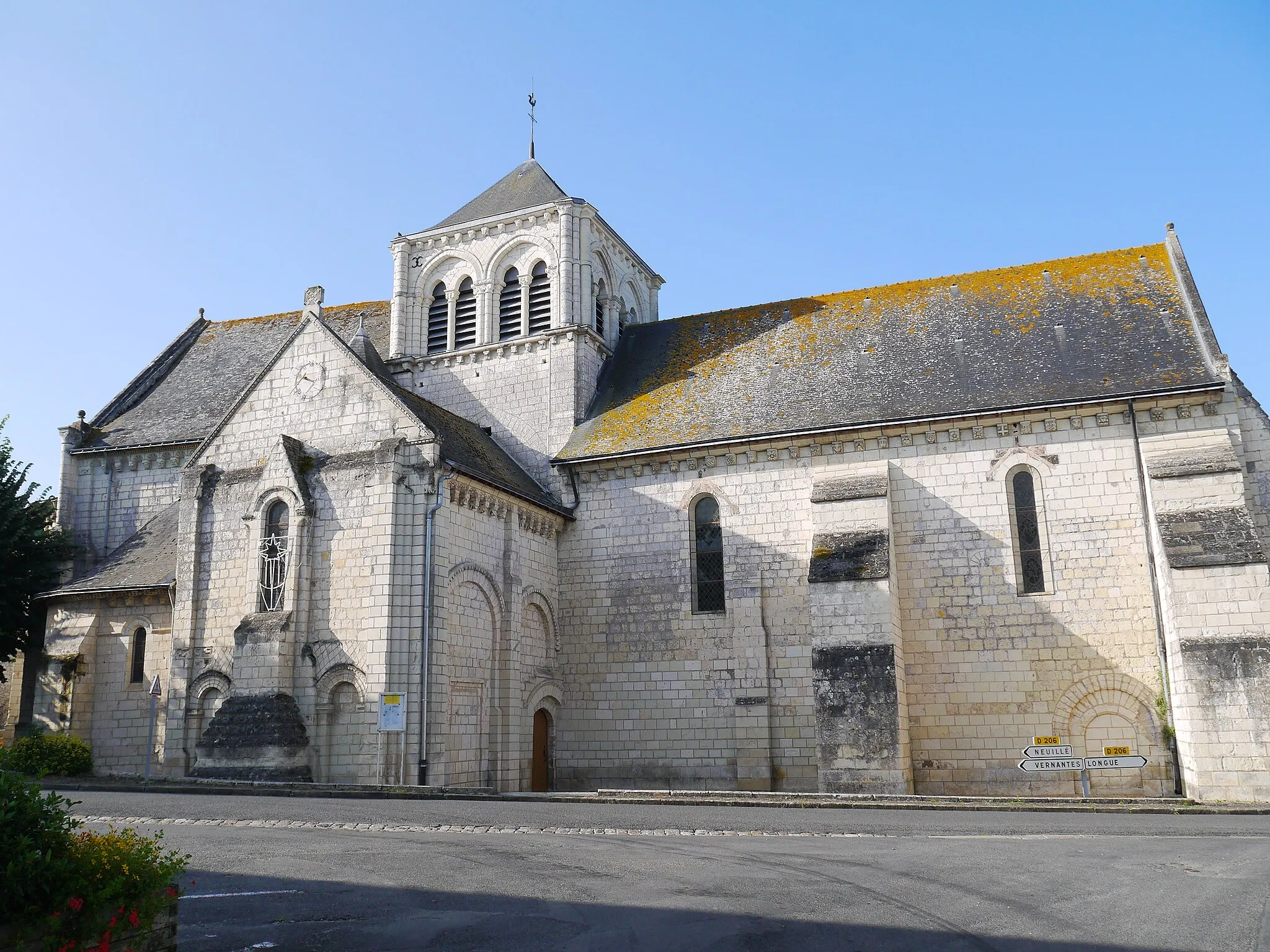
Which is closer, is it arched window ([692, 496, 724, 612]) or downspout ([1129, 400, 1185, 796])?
downspout ([1129, 400, 1185, 796])

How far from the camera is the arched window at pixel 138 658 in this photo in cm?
2292

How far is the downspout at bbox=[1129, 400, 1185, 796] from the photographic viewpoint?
1820 centimetres

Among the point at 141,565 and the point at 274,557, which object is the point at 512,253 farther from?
the point at 141,565

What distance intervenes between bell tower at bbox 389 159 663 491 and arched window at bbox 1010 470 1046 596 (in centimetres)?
1015

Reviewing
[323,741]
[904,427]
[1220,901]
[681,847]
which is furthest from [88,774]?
[1220,901]

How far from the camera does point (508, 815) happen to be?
46.1 ft

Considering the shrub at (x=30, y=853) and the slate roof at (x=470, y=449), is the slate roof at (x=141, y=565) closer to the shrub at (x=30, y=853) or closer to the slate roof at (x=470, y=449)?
the slate roof at (x=470, y=449)

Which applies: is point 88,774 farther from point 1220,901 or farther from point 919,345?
point 1220,901

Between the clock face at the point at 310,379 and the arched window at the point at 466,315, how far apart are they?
6283 millimetres

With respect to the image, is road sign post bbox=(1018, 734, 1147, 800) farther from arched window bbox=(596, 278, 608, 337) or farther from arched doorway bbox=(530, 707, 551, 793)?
arched window bbox=(596, 278, 608, 337)

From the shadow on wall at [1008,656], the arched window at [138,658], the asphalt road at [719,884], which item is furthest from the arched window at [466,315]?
the asphalt road at [719,884]

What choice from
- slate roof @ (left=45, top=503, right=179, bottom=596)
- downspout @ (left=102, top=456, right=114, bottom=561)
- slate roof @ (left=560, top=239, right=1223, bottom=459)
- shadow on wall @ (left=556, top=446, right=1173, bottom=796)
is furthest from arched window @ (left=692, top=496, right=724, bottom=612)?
downspout @ (left=102, top=456, right=114, bottom=561)

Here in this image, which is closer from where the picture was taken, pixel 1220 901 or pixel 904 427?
pixel 1220 901

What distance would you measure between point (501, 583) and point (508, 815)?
24.3 feet
